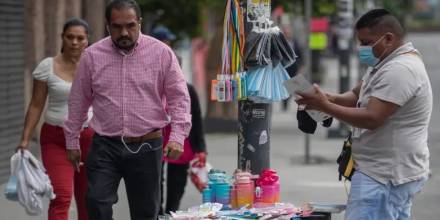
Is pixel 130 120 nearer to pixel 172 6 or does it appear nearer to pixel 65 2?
pixel 65 2

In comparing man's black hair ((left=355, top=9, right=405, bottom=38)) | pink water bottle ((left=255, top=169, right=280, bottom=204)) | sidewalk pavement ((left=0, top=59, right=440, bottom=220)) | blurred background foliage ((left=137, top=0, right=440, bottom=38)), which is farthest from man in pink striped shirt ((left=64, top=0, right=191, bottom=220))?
blurred background foliage ((left=137, top=0, right=440, bottom=38))

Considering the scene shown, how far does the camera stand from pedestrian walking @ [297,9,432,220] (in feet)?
17.9

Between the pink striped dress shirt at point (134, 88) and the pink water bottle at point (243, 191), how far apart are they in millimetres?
420

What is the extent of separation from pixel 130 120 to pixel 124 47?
1.39ft

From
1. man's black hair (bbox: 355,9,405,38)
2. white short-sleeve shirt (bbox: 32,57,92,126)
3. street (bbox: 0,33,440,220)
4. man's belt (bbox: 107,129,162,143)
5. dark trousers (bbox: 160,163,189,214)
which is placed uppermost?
man's black hair (bbox: 355,9,405,38)

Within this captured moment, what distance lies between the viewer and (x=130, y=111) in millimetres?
6371

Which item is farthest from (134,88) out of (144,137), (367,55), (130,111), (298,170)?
(298,170)

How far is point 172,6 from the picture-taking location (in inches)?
729

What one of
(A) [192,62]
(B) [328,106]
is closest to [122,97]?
(B) [328,106]

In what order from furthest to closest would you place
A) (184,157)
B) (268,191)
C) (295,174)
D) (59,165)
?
(295,174) < (184,157) < (59,165) < (268,191)

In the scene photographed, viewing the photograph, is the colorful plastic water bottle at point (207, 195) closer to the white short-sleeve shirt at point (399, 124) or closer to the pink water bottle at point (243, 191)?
the pink water bottle at point (243, 191)

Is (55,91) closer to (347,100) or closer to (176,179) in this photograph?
(176,179)

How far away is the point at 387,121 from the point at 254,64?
4.47 feet

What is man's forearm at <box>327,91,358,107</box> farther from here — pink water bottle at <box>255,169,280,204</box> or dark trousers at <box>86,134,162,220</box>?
dark trousers at <box>86,134,162,220</box>
